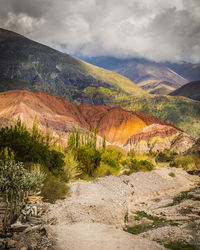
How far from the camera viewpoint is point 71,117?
95.8 meters

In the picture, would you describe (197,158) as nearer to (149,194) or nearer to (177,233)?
(149,194)

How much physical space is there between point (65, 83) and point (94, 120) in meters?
78.7

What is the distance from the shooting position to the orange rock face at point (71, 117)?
254 ft

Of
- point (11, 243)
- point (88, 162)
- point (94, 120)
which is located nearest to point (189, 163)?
point (88, 162)

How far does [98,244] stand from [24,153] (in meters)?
12.2

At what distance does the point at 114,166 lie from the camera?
30.2m

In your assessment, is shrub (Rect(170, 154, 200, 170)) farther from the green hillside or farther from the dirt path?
the green hillside

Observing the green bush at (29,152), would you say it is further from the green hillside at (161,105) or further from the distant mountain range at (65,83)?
the distant mountain range at (65,83)

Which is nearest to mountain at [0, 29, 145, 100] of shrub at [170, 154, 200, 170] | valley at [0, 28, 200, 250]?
shrub at [170, 154, 200, 170]

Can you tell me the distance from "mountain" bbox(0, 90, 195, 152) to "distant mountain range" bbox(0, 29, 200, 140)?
2818 cm

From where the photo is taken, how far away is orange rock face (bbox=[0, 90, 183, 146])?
77.4 m

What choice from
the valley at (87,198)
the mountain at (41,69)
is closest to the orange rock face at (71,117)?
the valley at (87,198)

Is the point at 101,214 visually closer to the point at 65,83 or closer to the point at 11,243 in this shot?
the point at 11,243

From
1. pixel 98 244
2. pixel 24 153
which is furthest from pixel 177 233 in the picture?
pixel 24 153
